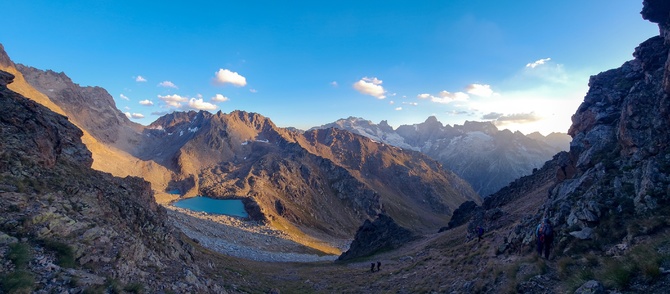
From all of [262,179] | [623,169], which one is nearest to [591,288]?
[623,169]

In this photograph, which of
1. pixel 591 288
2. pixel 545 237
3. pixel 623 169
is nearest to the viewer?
pixel 591 288

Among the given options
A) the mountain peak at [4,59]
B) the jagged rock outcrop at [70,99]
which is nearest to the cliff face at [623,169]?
the mountain peak at [4,59]

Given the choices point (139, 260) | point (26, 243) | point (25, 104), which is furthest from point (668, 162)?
point (25, 104)

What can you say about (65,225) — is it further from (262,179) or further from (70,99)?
(70,99)

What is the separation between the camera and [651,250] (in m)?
10.0

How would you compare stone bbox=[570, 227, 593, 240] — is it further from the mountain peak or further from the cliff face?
the mountain peak

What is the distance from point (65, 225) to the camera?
12.8m

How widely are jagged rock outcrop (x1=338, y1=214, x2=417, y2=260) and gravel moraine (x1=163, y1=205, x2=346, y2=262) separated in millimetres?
8296

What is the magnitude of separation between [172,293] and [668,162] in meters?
24.8

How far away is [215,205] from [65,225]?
113m

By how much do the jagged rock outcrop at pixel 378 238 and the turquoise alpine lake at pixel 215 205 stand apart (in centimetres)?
5402

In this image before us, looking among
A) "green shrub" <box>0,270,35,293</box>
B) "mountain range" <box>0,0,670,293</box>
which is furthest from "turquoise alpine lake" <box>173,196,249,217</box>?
"green shrub" <box>0,270,35,293</box>

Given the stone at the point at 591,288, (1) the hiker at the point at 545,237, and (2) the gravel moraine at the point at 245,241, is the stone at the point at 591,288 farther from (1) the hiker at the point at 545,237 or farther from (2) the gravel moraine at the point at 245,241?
(2) the gravel moraine at the point at 245,241

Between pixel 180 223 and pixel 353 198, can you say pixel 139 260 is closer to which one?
pixel 180 223
